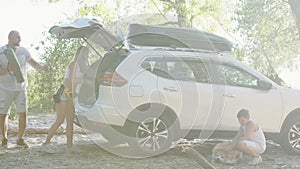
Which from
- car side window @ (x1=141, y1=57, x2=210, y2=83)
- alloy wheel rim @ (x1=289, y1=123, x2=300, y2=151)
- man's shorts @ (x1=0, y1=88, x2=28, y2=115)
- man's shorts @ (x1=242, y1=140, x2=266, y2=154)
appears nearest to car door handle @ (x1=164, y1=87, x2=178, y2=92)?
car side window @ (x1=141, y1=57, x2=210, y2=83)

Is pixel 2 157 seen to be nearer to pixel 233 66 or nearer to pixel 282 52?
pixel 233 66

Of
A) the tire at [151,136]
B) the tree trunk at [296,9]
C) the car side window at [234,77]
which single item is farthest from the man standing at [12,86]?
the tree trunk at [296,9]

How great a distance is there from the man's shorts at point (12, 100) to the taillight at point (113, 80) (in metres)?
1.47

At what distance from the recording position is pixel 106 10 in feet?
74.9

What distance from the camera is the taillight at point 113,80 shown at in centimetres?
705

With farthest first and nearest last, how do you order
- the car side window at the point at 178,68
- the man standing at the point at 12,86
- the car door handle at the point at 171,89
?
the man standing at the point at 12,86 < the car side window at the point at 178,68 < the car door handle at the point at 171,89

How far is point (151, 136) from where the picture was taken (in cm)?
710

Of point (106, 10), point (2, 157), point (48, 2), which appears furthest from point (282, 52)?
point (2, 157)

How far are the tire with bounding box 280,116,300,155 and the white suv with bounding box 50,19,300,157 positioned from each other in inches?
0.6

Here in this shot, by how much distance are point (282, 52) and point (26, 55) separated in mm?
13506

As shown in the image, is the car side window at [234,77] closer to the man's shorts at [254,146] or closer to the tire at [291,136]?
the tire at [291,136]

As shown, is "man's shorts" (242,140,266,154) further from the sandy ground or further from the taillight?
the taillight

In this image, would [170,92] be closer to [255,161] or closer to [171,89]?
[171,89]

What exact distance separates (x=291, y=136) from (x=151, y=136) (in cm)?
254
